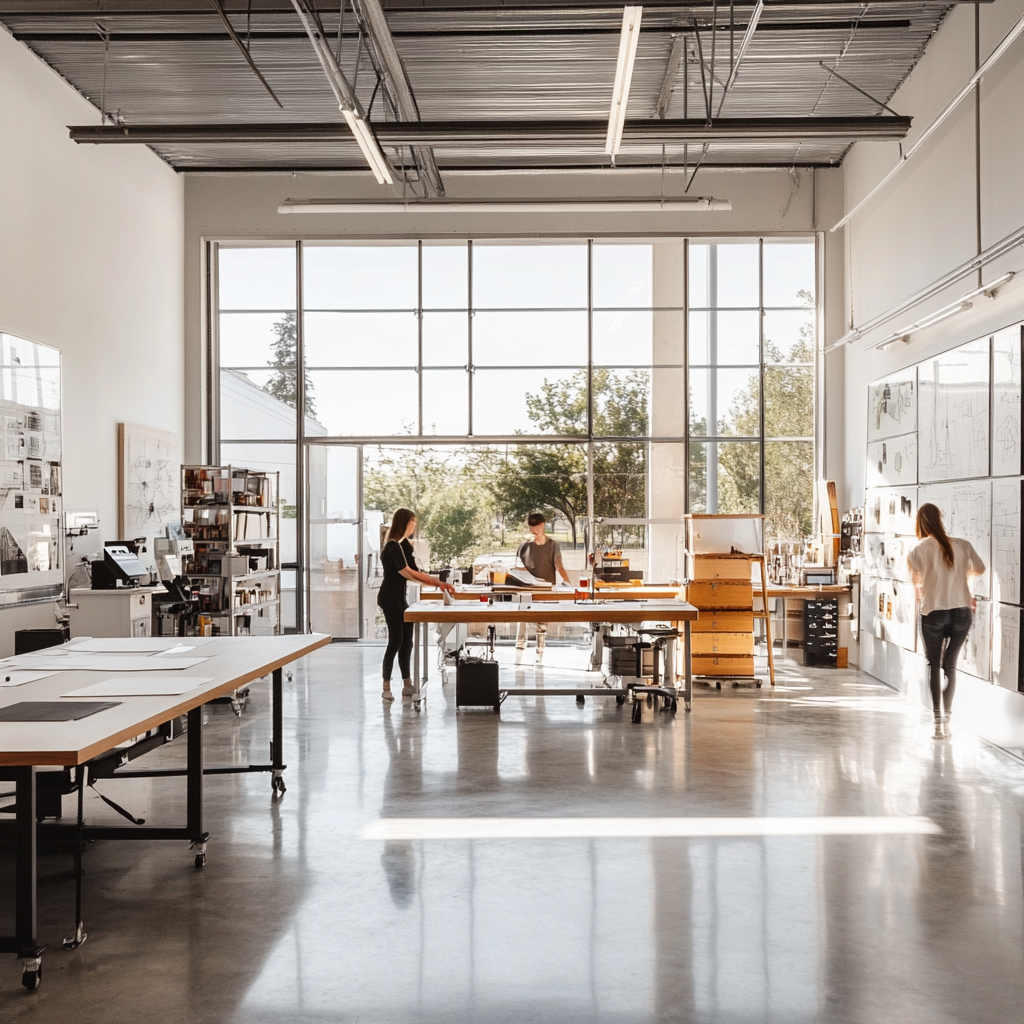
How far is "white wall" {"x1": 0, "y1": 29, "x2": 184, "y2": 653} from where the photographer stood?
7984 millimetres

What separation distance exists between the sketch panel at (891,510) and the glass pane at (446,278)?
17.5ft

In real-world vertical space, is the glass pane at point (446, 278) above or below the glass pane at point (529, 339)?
above

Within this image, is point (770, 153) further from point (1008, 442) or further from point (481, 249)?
point (1008, 442)

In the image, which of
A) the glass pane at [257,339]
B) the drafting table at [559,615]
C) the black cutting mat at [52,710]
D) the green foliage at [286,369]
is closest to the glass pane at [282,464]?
the green foliage at [286,369]

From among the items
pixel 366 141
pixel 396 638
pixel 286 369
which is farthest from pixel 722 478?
pixel 366 141

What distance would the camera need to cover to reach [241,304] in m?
12.3

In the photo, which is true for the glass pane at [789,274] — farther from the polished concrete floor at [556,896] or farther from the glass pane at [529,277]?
the polished concrete floor at [556,896]

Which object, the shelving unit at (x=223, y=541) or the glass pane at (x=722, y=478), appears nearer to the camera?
the shelving unit at (x=223, y=541)

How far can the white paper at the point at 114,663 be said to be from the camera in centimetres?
457

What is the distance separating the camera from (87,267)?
362 inches

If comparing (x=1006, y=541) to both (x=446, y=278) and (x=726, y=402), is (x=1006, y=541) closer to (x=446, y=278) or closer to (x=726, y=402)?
(x=726, y=402)

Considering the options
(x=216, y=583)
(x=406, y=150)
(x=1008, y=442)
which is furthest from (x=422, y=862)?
(x=406, y=150)

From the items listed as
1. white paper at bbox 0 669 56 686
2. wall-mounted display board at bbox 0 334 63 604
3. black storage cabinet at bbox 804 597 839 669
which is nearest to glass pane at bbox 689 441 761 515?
black storage cabinet at bbox 804 597 839 669

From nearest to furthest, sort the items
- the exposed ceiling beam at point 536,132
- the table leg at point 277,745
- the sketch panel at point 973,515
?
the table leg at point 277,745 < the sketch panel at point 973,515 < the exposed ceiling beam at point 536,132
